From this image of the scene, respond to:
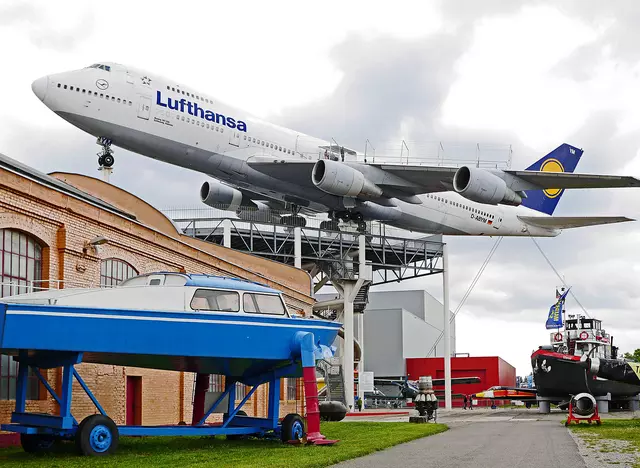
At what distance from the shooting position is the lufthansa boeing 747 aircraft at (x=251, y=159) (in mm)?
30891

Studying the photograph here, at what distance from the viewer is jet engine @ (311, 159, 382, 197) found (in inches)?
1324

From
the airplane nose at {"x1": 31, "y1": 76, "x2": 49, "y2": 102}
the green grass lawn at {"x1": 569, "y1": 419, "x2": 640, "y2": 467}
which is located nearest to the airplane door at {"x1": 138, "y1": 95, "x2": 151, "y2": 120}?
the airplane nose at {"x1": 31, "y1": 76, "x2": 49, "y2": 102}

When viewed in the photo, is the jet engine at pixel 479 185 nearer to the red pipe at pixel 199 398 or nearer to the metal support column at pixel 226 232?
the metal support column at pixel 226 232

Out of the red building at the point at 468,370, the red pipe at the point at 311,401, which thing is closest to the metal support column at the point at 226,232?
the red pipe at the point at 311,401

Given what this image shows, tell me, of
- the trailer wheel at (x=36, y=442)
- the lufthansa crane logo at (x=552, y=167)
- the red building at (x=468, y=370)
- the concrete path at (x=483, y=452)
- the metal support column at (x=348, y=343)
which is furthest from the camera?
the red building at (x=468, y=370)

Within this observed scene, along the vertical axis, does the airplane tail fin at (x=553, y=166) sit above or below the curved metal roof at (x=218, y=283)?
above

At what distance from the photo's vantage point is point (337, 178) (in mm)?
33875

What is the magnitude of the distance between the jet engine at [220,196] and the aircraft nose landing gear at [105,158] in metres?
8.69

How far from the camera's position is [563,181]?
34.8 metres

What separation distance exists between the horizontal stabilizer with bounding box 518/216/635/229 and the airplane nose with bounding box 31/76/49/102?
28.6 meters

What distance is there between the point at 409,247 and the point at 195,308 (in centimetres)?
3892

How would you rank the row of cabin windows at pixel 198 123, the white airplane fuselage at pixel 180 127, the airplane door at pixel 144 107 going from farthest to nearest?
the row of cabin windows at pixel 198 123, the airplane door at pixel 144 107, the white airplane fuselage at pixel 180 127

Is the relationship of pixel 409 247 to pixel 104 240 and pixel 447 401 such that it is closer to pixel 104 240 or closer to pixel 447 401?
pixel 447 401

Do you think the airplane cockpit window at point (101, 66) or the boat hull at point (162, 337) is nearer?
the boat hull at point (162, 337)
